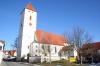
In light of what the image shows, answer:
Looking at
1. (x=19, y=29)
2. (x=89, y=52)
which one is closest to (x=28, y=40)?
(x=19, y=29)

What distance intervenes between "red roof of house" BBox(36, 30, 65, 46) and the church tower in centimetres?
279

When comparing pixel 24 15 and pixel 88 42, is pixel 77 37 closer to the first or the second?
pixel 88 42

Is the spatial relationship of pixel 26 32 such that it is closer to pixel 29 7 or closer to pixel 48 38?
pixel 48 38

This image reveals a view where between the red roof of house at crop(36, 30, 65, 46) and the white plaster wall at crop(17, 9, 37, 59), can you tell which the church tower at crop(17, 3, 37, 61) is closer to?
the white plaster wall at crop(17, 9, 37, 59)

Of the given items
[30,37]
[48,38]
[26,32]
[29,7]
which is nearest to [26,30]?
[26,32]

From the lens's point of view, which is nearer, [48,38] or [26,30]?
[26,30]

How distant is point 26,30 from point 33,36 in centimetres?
388

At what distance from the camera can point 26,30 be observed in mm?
74812

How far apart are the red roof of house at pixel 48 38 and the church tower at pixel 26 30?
2792 mm

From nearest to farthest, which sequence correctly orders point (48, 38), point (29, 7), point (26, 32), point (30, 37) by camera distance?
1. point (26, 32)
2. point (30, 37)
3. point (29, 7)
4. point (48, 38)

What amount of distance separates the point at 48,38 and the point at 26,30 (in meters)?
10.0

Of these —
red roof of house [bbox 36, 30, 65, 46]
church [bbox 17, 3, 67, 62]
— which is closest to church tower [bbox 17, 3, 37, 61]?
church [bbox 17, 3, 67, 62]

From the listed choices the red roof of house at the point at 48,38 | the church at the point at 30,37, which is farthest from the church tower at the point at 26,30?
the red roof of house at the point at 48,38

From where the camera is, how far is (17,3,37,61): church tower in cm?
7388
